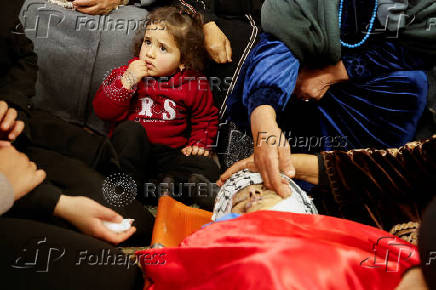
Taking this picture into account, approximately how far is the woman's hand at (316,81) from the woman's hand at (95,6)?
464 millimetres

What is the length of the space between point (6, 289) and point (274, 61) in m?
0.54

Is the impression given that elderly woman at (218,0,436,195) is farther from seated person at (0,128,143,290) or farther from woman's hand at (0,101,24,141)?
woman's hand at (0,101,24,141)

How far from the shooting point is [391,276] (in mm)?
410

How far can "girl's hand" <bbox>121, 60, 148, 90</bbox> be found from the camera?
2.65 feet

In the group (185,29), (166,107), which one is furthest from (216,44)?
(166,107)

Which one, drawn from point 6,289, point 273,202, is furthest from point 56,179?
point 273,202

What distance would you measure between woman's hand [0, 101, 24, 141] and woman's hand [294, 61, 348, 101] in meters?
0.52

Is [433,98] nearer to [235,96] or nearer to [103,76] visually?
[235,96]

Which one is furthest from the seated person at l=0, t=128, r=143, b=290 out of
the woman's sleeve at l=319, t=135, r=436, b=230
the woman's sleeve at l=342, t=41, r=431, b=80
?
the woman's sleeve at l=342, t=41, r=431, b=80

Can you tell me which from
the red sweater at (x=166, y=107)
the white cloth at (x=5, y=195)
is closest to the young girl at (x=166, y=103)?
the red sweater at (x=166, y=107)

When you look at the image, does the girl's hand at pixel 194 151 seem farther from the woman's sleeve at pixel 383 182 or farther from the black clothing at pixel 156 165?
the woman's sleeve at pixel 383 182

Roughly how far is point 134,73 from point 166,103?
10 cm

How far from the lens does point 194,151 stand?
87 cm

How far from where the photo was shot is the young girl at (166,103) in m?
0.81
